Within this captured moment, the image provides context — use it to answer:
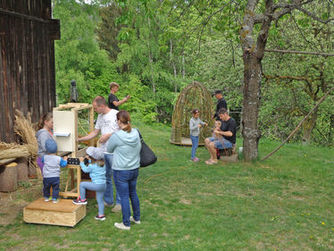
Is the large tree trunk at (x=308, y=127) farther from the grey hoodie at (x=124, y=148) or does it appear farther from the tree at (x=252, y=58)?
the grey hoodie at (x=124, y=148)

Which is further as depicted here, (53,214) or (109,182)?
(109,182)

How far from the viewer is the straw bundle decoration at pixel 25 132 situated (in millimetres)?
7520

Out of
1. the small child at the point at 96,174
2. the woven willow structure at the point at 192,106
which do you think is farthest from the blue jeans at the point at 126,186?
the woven willow structure at the point at 192,106

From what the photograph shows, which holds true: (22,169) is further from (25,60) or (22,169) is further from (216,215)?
(216,215)

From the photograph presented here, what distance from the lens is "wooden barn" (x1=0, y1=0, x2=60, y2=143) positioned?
23.9ft

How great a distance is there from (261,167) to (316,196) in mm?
2030

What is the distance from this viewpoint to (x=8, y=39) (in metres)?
7.32

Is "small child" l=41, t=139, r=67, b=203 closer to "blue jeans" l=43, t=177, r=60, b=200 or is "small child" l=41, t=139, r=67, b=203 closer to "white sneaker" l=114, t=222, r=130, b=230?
"blue jeans" l=43, t=177, r=60, b=200

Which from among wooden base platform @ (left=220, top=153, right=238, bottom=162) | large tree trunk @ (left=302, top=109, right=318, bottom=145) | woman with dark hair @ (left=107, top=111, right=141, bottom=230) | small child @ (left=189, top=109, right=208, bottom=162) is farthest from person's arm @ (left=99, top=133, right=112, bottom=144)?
large tree trunk @ (left=302, top=109, right=318, bottom=145)

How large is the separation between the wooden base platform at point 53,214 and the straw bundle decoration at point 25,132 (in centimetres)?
245

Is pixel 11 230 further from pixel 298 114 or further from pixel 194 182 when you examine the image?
pixel 298 114

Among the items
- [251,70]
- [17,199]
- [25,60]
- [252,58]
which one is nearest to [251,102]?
[251,70]

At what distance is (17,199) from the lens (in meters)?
6.47

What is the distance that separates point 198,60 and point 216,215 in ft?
43.8
